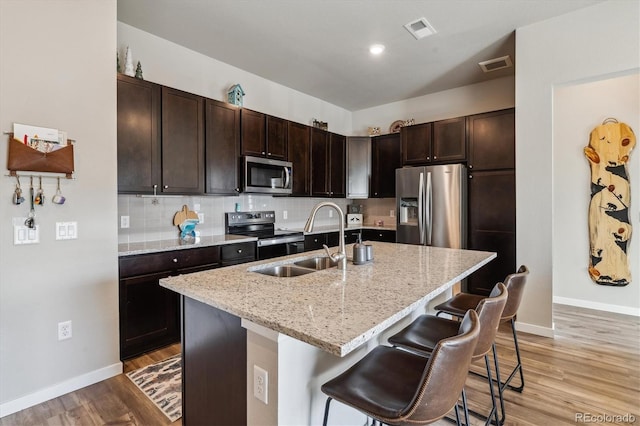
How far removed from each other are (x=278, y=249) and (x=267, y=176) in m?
0.89

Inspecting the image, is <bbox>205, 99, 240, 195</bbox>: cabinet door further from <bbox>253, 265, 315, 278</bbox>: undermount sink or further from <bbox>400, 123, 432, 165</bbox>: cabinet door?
<bbox>400, 123, 432, 165</bbox>: cabinet door

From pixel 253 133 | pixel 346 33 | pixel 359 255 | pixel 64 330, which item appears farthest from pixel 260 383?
pixel 346 33

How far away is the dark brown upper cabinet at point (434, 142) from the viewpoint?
13.5ft

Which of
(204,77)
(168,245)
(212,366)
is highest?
(204,77)

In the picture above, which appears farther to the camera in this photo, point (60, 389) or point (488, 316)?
point (60, 389)

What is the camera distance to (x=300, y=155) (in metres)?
4.35

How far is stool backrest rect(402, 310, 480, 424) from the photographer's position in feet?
3.09

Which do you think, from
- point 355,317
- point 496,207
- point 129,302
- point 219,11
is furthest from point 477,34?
point 129,302

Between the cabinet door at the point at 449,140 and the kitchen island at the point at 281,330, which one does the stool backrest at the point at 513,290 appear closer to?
the kitchen island at the point at 281,330

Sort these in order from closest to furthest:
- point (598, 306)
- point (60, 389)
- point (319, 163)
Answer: point (60, 389) → point (598, 306) → point (319, 163)

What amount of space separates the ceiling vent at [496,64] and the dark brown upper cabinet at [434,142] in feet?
2.11

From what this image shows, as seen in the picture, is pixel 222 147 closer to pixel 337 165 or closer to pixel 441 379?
pixel 337 165

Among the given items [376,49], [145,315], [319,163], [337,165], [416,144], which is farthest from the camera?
[337,165]

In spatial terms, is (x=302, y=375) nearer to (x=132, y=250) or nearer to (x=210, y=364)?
(x=210, y=364)
